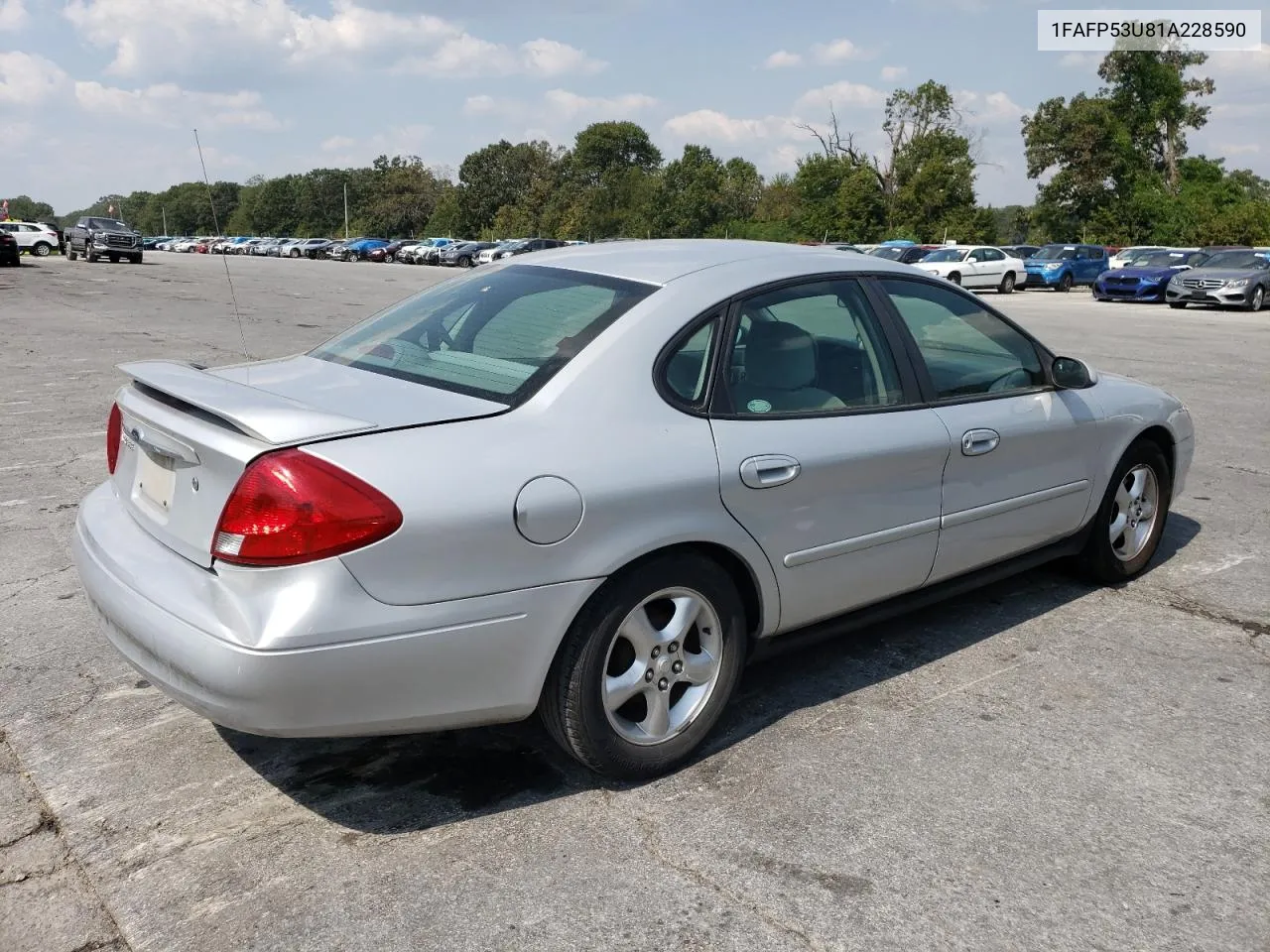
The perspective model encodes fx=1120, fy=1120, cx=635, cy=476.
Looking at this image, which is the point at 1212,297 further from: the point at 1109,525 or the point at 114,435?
the point at 114,435

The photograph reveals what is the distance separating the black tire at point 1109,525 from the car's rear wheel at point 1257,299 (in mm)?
24531

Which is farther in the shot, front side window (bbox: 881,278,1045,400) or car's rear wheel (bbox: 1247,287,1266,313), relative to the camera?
car's rear wheel (bbox: 1247,287,1266,313)

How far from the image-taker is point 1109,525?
16.1 feet

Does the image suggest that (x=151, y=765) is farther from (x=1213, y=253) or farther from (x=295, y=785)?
(x=1213, y=253)

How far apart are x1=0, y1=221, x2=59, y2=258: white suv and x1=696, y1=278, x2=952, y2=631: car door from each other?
5103 cm

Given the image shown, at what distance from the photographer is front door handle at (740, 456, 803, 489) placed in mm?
3309

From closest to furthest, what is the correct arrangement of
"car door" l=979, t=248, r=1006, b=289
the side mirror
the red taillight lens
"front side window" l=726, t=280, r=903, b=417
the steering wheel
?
"front side window" l=726, t=280, r=903, b=417 → the red taillight lens → the steering wheel → the side mirror → "car door" l=979, t=248, r=1006, b=289

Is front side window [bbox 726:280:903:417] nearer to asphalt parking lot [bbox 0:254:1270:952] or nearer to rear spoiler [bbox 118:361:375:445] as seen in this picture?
asphalt parking lot [bbox 0:254:1270:952]

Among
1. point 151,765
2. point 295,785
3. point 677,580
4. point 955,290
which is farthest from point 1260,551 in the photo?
point 151,765

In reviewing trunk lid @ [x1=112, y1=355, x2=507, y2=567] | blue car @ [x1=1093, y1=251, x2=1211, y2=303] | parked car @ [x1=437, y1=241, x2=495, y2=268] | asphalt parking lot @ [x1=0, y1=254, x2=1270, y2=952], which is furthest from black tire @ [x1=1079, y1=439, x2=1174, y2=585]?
parked car @ [x1=437, y1=241, x2=495, y2=268]

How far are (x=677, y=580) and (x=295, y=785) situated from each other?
1253 mm

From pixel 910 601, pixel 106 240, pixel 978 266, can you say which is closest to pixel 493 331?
pixel 910 601

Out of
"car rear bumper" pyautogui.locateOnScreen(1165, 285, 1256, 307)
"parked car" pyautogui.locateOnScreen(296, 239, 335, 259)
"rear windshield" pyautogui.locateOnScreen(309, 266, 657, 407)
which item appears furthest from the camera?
"parked car" pyautogui.locateOnScreen(296, 239, 335, 259)

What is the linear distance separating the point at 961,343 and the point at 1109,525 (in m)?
1.26
